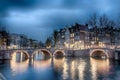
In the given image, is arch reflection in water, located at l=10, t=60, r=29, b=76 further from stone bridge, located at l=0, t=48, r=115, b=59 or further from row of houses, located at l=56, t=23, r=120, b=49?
row of houses, located at l=56, t=23, r=120, b=49

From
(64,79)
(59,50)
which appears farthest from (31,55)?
(64,79)

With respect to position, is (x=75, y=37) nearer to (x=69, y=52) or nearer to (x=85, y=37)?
(x=85, y=37)

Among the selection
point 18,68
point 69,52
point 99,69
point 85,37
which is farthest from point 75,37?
point 99,69

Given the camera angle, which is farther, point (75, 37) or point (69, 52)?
point (75, 37)

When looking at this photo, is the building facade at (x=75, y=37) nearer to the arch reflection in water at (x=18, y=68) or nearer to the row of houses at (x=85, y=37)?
the row of houses at (x=85, y=37)

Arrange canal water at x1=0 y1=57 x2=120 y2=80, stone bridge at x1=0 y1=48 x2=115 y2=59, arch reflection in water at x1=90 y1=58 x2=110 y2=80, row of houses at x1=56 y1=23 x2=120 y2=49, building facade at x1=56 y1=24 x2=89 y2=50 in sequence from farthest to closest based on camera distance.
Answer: building facade at x1=56 y1=24 x2=89 y2=50
row of houses at x1=56 y1=23 x2=120 y2=49
stone bridge at x1=0 y1=48 x2=115 y2=59
arch reflection in water at x1=90 y1=58 x2=110 y2=80
canal water at x1=0 y1=57 x2=120 y2=80

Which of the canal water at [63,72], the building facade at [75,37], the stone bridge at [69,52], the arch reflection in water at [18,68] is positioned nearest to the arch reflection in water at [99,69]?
the canal water at [63,72]

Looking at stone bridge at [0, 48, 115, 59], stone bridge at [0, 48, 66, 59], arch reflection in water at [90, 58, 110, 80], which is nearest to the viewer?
arch reflection in water at [90, 58, 110, 80]

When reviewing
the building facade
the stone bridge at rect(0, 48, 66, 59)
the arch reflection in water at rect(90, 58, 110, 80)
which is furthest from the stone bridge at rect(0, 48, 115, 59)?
the arch reflection in water at rect(90, 58, 110, 80)

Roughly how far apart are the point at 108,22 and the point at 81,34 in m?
21.5

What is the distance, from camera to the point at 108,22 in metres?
74.5

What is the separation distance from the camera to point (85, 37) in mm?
95312

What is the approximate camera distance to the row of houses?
7600cm

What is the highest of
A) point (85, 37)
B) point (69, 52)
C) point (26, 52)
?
point (85, 37)
